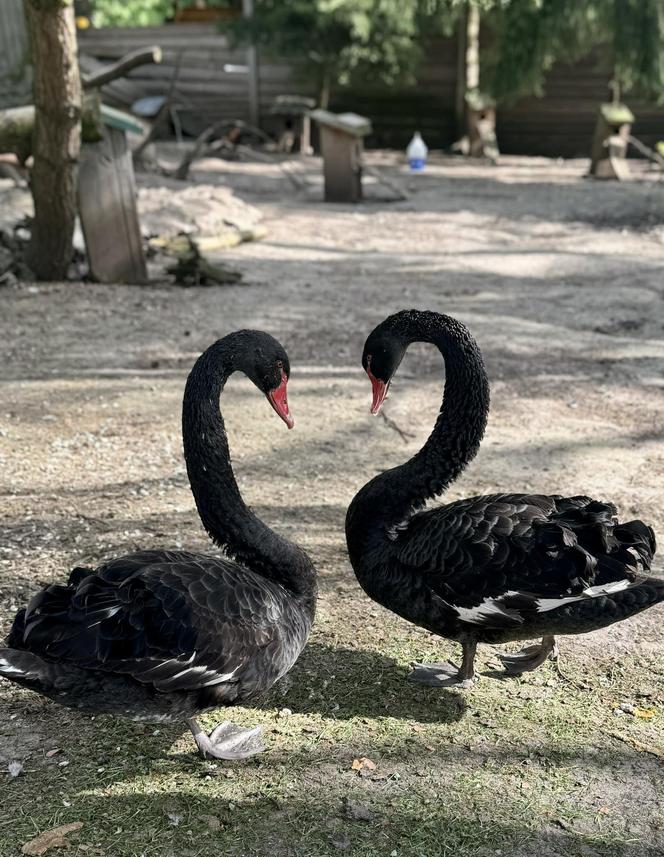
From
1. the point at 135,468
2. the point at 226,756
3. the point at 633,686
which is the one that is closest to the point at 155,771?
the point at 226,756

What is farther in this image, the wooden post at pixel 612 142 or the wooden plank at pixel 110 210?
the wooden post at pixel 612 142

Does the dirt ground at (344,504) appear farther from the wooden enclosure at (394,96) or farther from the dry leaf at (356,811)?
the wooden enclosure at (394,96)

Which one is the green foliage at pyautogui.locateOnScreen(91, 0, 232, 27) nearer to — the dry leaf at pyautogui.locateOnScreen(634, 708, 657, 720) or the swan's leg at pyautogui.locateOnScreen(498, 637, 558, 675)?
the swan's leg at pyautogui.locateOnScreen(498, 637, 558, 675)

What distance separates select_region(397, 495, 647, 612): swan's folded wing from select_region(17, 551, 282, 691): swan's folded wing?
593 mm

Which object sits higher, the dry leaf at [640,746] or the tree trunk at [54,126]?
the tree trunk at [54,126]

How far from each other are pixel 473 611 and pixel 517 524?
11.2 inches

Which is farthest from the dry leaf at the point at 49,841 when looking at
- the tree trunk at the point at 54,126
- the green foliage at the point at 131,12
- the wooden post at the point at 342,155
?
the green foliage at the point at 131,12

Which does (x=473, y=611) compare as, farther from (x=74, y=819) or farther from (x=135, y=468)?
(x=135, y=468)

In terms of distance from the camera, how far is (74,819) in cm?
245

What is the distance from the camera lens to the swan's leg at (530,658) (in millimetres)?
3070

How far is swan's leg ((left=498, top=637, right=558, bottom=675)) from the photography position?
3.07 meters

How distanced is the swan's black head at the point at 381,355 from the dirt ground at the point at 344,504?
0.85 m

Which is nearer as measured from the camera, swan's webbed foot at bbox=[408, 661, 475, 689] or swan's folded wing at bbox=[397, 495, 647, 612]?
swan's folded wing at bbox=[397, 495, 647, 612]

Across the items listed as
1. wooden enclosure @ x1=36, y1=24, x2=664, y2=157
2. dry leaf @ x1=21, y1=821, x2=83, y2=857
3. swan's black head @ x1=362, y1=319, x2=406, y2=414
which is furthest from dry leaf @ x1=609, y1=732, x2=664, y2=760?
wooden enclosure @ x1=36, y1=24, x2=664, y2=157
